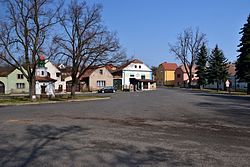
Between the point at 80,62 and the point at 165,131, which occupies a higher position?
the point at 80,62

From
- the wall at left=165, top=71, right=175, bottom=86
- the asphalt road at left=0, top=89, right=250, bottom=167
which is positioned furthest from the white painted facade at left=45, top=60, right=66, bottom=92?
the asphalt road at left=0, top=89, right=250, bottom=167

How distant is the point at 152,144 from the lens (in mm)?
9320

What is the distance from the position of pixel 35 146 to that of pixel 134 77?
82.9 metres

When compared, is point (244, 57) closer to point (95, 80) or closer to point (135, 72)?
point (95, 80)

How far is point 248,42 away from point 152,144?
48.3 meters

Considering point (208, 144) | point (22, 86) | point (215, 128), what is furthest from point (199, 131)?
point (22, 86)

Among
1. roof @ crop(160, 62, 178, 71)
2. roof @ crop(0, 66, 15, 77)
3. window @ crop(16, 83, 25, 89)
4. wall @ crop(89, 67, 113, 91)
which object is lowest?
window @ crop(16, 83, 25, 89)

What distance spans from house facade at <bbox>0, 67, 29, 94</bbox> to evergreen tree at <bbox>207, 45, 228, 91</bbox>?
4217cm

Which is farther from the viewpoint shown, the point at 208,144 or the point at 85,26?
the point at 85,26

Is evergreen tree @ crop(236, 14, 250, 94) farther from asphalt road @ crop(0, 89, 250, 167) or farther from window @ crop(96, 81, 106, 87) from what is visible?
asphalt road @ crop(0, 89, 250, 167)

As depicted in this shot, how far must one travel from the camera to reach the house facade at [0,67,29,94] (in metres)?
72.3

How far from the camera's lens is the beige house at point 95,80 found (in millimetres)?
81375

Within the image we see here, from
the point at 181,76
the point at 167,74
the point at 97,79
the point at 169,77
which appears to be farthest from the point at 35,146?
the point at 169,77

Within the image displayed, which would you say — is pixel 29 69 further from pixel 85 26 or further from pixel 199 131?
pixel 199 131
